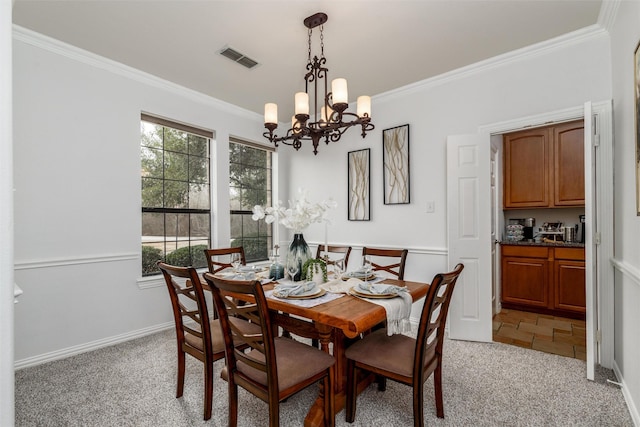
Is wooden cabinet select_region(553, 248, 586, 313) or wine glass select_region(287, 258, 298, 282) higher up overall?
wine glass select_region(287, 258, 298, 282)

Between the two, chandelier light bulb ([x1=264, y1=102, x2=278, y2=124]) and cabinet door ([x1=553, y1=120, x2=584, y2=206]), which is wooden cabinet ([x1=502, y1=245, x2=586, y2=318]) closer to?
cabinet door ([x1=553, y1=120, x2=584, y2=206])

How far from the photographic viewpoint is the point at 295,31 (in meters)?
2.47

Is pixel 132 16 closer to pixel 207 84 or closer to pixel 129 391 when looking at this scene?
pixel 207 84

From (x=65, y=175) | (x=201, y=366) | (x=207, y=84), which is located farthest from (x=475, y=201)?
(x=65, y=175)

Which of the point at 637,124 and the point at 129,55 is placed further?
the point at 129,55

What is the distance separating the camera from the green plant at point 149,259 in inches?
129

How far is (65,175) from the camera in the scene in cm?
268

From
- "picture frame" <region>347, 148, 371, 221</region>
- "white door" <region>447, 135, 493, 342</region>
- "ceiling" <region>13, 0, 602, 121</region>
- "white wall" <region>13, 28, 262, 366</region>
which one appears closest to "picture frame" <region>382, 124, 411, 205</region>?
"picture frame" <region>347, 148, 371, 221</region>

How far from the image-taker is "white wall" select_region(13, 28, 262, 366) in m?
2.49

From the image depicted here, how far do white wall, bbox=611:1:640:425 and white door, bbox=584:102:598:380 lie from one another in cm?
14

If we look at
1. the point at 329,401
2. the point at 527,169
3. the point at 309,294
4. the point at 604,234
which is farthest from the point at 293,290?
the point at 527,169

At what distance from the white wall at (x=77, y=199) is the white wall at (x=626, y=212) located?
380cm

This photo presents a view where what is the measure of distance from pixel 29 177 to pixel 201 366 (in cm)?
204

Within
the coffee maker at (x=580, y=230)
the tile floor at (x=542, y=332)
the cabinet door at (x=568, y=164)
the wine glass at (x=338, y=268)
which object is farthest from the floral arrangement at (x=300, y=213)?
the coffee maker at (x=580, y=230)
